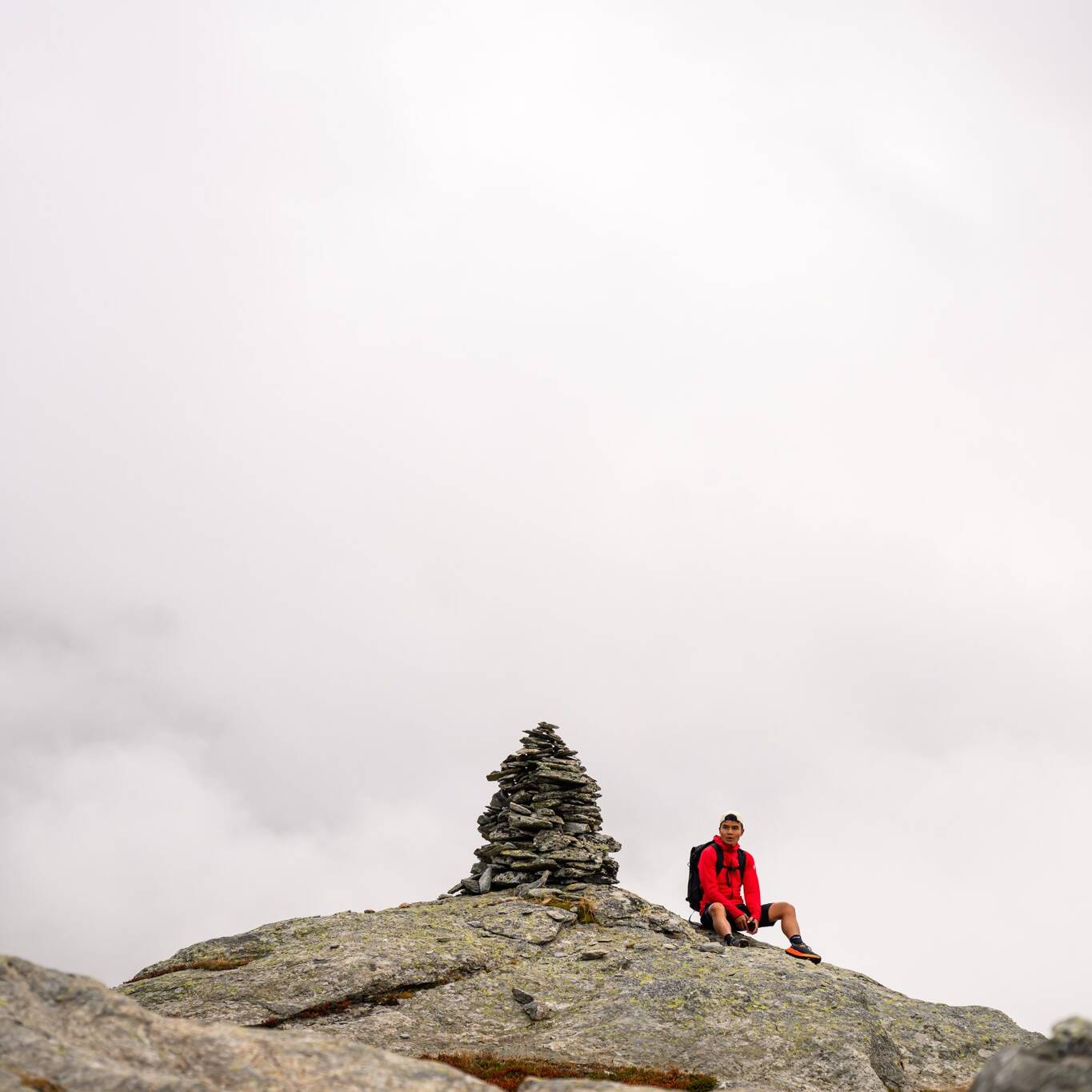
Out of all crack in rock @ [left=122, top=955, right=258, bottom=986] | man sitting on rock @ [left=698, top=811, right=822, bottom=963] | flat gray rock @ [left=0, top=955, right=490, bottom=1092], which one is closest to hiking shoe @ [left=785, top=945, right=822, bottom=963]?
man sitting on rock @ [left=698, top=811, right=822, bottom=963]

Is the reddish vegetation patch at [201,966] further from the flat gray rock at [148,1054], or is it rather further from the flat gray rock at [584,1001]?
the flat gray rock at [148,1054]

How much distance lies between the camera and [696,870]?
28766 millimetres

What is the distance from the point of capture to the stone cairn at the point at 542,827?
1271 inches

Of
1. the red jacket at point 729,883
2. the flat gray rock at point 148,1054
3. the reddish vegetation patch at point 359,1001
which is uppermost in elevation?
the red jacket at point 729,883

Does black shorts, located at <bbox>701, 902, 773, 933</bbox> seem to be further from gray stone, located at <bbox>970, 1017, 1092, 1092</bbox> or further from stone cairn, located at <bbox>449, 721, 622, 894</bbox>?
gray stone, located at <bbox>970, 1017, 1092, 1092</bbox>

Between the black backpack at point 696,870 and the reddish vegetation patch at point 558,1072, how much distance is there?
8.23m

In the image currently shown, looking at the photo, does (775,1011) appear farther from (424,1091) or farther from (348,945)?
(424,1091)

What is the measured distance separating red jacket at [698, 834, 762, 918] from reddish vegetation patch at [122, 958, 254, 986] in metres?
13.0

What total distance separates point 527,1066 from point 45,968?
12.7 metres

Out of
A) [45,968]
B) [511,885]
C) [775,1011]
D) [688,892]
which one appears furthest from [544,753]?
[45,968]

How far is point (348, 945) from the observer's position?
1006 inches

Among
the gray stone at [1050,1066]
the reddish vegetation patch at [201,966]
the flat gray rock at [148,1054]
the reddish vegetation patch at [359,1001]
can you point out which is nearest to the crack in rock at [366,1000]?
the reddish vegetation patch at [359,1001]

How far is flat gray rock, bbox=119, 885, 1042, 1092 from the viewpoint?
21.5 m

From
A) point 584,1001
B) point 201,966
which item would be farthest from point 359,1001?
point 584,1001
